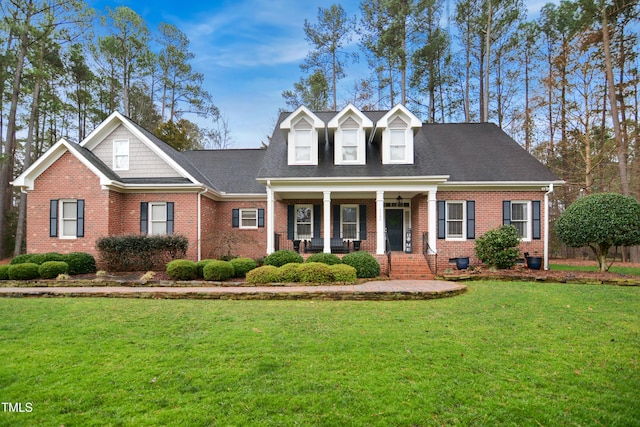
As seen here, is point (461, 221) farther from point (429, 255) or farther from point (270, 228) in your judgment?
point (270, 228)

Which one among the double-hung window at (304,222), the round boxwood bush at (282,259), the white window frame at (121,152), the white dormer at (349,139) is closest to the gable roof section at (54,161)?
the white window frame at (121,152)

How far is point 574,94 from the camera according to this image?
65.7 ft

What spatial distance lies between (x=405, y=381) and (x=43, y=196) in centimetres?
1586

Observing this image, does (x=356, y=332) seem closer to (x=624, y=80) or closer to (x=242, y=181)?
(x=242, y=181)

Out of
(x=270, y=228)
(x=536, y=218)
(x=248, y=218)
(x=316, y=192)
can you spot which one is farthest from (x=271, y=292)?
(x=536, y=218)

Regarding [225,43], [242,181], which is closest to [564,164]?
[242,181]

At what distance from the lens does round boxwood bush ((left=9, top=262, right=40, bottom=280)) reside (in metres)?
10.9

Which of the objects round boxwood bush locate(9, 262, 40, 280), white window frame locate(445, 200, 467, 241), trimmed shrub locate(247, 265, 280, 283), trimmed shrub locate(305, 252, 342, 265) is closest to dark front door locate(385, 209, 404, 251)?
white window frame locate(445, 200, 467, 241)

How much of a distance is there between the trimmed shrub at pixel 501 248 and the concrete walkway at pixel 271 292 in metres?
3.92

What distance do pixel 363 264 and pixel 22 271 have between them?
38.7 ft

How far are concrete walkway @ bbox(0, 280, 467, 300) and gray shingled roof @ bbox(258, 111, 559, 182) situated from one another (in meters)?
5.29

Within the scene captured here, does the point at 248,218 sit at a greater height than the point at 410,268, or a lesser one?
greater

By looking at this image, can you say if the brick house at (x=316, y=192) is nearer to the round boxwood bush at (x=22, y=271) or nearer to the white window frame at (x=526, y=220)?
the white window frame at (x=526, y=220)

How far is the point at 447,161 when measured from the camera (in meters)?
14.7
